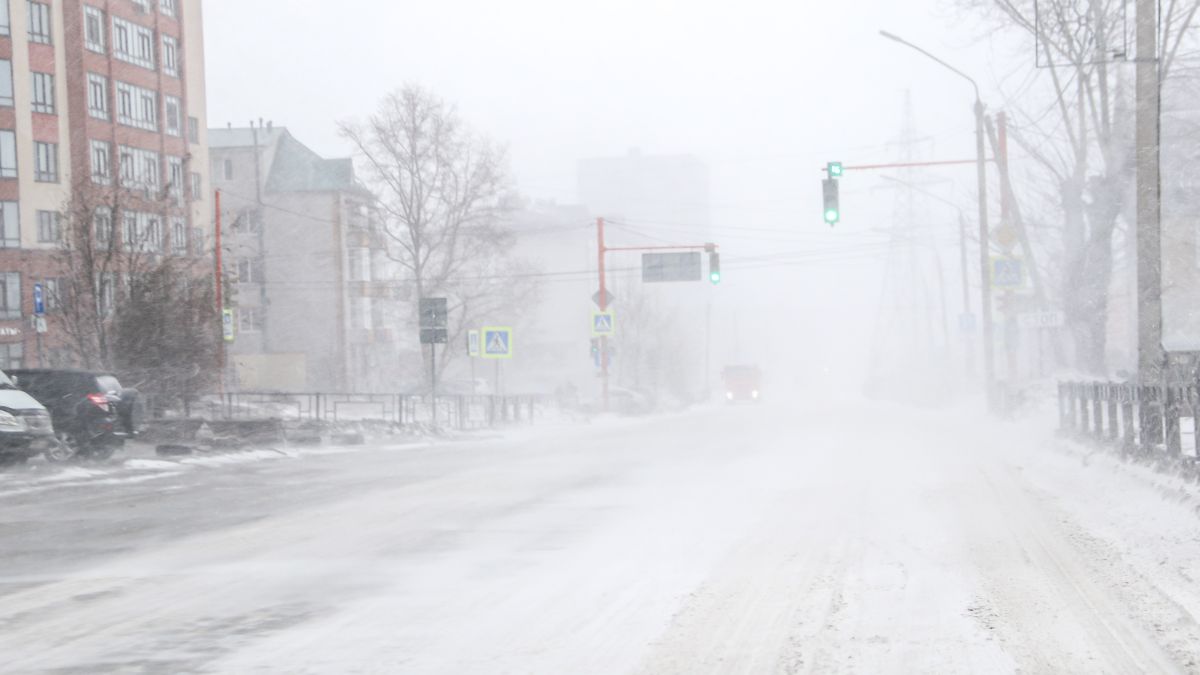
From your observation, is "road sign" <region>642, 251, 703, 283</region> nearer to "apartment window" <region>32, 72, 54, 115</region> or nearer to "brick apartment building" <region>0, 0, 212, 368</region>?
"brick apartment building" <region>0, 0, 212, 368</region>

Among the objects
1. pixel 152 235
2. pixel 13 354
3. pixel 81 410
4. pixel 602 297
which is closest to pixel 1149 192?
pixel 81 410

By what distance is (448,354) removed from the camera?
200 feet

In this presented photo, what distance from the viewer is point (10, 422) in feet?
62.0

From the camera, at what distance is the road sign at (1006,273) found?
3547 centimetres

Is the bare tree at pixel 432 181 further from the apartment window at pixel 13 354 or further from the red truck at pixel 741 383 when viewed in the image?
the red truck at pixel 741 383

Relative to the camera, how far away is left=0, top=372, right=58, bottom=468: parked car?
Result: 1884 cm

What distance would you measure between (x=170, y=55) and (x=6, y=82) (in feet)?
35.0

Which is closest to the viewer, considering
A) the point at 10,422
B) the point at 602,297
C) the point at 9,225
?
the point at 10,422

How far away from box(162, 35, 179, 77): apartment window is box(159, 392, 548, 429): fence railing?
2089 cm

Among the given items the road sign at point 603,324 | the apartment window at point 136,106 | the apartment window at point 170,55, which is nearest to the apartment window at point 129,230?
the road sign at point 603,324

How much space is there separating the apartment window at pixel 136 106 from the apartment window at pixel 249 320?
56.1 feet

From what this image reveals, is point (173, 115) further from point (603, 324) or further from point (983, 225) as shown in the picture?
point (983, 225)

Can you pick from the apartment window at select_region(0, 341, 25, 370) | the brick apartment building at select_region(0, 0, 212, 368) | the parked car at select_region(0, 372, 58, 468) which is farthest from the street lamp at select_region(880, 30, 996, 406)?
the apartment window at select_region(0, 341, 25, 370)

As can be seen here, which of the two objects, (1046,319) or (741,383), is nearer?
(1046,319)
